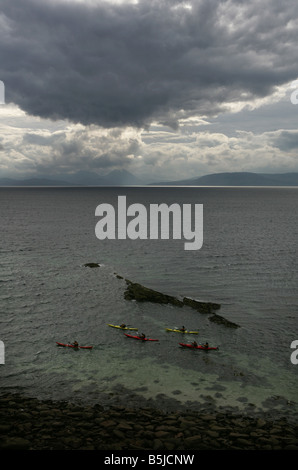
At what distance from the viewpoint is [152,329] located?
4234cm

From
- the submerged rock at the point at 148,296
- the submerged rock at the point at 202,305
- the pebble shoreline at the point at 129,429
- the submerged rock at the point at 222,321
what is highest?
the submerged rock at the point at 148,296

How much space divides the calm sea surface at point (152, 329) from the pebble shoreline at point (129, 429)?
80.0 inches

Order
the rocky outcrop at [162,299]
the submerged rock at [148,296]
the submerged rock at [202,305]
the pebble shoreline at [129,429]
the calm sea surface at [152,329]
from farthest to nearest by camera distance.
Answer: the submerged rock at [148,296], the rocky outcrop at [162,299], the submerged rock at [202,305], the calm sea surface at [152,329], the pebble shoreline at [129,429]

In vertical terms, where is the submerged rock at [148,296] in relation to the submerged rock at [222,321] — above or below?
above

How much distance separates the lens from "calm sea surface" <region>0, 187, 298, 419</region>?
29547 mm

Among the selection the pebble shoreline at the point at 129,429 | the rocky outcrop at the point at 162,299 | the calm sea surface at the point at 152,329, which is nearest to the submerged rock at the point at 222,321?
the rocky outcrop at the point at 162,299

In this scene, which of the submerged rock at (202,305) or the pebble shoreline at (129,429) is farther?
the submerged rock at (202,305)

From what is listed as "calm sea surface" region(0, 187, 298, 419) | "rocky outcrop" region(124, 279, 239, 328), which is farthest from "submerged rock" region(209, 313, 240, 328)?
"calm sea surface" region(0, 187, 298, 419)

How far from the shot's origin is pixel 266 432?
2312 centimetres

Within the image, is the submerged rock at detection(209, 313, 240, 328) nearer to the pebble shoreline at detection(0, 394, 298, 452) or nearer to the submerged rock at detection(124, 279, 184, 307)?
the submerged rock at detection(124, 279, 184, 307)

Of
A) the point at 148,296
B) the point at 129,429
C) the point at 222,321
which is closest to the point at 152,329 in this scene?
the point at 222,321

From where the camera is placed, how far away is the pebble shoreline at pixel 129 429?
69.1ft

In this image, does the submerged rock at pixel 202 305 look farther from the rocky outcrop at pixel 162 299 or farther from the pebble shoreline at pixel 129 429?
the pebble shoreline at pixel 129 429

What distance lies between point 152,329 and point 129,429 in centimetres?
1958
